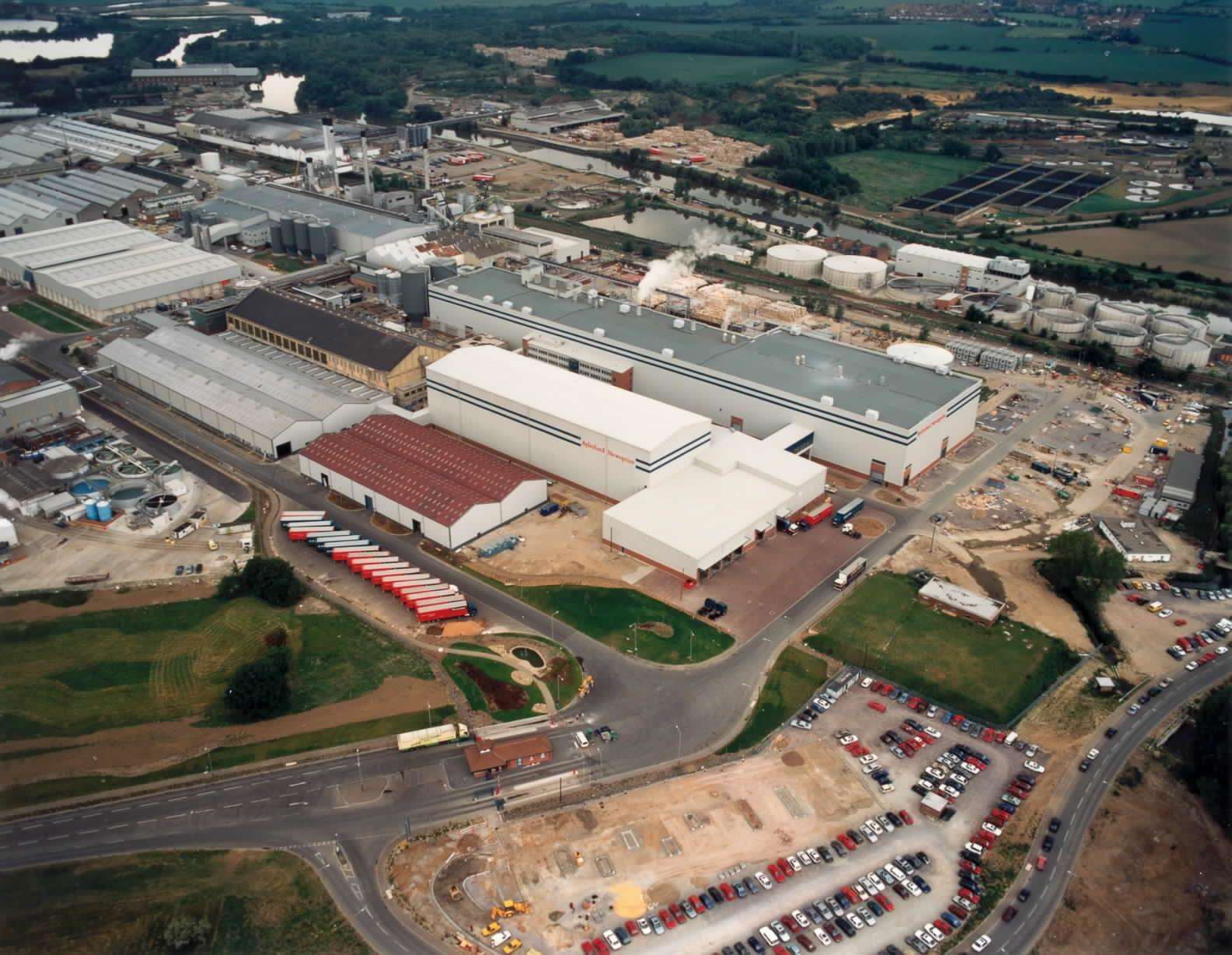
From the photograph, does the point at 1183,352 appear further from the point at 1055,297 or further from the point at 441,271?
the point at 441,271

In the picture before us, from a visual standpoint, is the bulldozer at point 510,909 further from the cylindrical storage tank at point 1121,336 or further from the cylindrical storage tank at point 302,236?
the cylindrical storage tank at point 302,236

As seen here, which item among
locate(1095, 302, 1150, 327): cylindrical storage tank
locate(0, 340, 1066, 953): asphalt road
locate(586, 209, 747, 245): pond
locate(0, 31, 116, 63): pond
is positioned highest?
locate(0, 31, 116, 63): pond

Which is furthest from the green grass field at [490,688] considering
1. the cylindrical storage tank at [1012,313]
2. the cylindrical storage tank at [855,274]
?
the cylindrical storage tank at [855,274]

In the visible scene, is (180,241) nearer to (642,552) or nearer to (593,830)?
(642,552)

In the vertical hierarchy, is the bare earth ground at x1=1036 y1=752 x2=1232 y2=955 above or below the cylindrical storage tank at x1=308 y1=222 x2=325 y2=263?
below

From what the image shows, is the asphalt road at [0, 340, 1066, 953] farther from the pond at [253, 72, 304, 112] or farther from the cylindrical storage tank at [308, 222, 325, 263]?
the pond at [253, 72, 304, 112]

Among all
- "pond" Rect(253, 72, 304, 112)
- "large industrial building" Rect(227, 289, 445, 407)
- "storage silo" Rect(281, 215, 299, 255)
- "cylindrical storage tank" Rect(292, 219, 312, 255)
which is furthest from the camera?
"pond" Rect(253, 72, 304, 112)

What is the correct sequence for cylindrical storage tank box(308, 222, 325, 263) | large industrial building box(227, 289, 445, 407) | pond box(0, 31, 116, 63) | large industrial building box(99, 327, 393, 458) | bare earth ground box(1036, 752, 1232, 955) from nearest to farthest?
bare earth ground box(1036, 752, 1232, 955), large industrial building box(99, 327, 393, 458), large industrial building box(227, 289, 445, 407), cylindrical storage tank box(308, 222, 325, 263), pond box(0, 31, 116, 63)

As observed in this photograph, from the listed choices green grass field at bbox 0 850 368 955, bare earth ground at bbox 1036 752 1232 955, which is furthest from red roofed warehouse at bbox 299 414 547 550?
bare earth ground at bbox 1036 752 1232 955

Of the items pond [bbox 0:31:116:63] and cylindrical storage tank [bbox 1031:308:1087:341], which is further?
pond [bbox 0:31:116:63]
